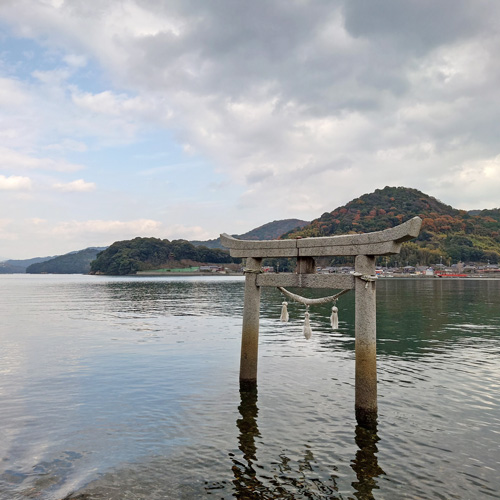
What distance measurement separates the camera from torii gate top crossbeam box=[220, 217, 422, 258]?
10161 mm

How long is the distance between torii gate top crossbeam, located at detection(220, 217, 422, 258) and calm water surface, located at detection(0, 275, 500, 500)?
4576 millimetres

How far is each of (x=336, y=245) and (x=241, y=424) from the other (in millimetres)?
5466

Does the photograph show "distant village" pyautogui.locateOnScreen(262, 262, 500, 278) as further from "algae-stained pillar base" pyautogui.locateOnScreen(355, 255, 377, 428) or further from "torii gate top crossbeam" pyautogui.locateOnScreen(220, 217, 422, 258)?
"algae-stained pillar base" pyautogui.locateOnScreen(355, 255, 377, 428)

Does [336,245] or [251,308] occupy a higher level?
[336,245]

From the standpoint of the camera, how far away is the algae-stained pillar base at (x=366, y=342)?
11.0m

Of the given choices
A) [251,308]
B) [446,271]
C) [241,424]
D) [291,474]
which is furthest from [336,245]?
[446,271]

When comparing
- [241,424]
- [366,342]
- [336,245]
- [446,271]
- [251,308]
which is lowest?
[241,424]

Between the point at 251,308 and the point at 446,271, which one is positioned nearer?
the point at 251,308

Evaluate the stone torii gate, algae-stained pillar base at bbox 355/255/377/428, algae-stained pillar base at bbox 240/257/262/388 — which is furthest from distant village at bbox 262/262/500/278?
algae-stained pillar base at bbox 355/255/377/428

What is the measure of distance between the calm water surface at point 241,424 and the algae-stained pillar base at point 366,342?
592mm

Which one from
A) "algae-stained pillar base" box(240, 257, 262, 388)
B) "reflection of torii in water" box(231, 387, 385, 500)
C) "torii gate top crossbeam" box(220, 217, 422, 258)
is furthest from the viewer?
"algae-stained pillar base" box(240, 257, 262, 388)

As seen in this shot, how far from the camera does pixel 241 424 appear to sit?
1168 cm

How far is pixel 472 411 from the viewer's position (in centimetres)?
1257

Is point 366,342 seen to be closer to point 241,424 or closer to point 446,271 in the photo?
point 241,424
